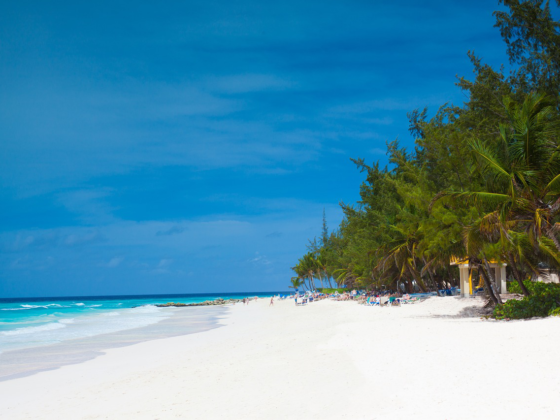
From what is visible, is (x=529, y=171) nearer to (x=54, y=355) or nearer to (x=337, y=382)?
(x=337, y=382)

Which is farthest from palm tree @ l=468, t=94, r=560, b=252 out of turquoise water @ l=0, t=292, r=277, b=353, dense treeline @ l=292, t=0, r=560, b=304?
turquoise water @ l=0, t=292, r=277, b=353

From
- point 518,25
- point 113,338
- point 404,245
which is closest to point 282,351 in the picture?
point 113,338

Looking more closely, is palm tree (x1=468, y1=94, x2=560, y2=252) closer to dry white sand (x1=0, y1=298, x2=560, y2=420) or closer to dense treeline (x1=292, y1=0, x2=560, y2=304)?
dense treeline (x1=292, y1=0, x2=560, y2=304)

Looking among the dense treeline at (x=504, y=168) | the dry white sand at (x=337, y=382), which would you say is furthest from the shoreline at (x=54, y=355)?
the dense treeline at (x=504, y=168)

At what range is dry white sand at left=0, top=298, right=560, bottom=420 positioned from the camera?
6.32 m

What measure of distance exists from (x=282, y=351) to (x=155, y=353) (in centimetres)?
501

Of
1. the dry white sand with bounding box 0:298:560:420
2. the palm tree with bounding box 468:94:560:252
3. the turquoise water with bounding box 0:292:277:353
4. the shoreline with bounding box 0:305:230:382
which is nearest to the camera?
the dry white sand with bounding box 0:298:560:420

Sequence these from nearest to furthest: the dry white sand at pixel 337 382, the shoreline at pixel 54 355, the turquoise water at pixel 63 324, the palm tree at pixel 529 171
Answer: the dry white sand at pixel 337 382, the palm tree at pixel 529 171, the shoreline at pixel 54 355, the turquoise water at pixel 63 324

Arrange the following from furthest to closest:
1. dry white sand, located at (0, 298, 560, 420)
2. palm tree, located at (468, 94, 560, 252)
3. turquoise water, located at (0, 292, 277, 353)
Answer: turquoise water, located at (0, 292, 277, 353)
palm tree, located at (468, 94, 560, 252)
dry white sand, located at (0, 298, 560, 420)

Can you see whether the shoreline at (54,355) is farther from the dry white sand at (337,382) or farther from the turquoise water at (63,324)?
the turquoise water at (63,324)

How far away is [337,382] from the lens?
7941mm

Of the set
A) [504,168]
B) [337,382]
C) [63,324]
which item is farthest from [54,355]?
[63,324]

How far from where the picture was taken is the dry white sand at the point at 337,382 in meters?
6.32

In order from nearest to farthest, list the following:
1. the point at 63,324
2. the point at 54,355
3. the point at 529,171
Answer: the point at 529,171 < the point at 54,355 < the point at 63,324
